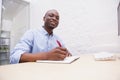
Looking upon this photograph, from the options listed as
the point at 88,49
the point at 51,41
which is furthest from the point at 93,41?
the point at 51,41

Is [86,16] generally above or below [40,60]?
above

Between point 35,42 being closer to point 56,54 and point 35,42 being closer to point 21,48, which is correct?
point 21,48

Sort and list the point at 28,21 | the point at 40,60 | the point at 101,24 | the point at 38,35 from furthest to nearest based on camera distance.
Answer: the point at 28,21 → the point at 101,24 → the point at 38,35 → the point at 40,60

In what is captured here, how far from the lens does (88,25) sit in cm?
223

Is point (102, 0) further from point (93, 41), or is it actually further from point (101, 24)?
point (93, 41)

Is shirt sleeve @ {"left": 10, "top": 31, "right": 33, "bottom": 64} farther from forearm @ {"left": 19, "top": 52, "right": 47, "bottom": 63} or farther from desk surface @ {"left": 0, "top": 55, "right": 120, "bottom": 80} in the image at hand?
desk surface @ {"left": 0, "top": 55, "right": 120, "bottom": 80}

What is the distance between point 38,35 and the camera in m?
1.09

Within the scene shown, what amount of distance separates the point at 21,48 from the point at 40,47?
0.61 feet

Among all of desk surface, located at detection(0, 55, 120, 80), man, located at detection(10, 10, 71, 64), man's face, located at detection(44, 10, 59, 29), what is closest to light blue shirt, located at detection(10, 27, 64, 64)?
man, located at detection(10, 10, 71, 64)

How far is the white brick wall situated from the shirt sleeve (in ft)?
4.25

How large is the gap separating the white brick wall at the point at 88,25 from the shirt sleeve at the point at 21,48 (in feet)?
4.25

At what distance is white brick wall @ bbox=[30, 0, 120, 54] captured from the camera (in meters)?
2.05

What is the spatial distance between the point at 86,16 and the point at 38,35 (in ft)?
4.34

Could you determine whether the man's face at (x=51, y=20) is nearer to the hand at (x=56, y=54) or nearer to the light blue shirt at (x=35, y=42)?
the light blue shirt at (x=35, y=42)
